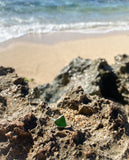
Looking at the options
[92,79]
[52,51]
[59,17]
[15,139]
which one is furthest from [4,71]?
[59,17]

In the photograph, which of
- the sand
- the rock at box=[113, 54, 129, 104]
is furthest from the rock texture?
the sand

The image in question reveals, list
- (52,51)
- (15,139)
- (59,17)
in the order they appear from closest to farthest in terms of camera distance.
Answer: (15,139)
(52,51)
(59,17)

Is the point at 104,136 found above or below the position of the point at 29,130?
below

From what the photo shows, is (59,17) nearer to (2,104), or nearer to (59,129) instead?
(2,104)

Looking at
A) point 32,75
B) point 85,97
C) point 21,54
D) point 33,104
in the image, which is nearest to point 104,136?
point 85,97

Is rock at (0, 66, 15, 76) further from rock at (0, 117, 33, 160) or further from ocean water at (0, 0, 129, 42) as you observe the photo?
ocean water at (0, 0, 129, 42)

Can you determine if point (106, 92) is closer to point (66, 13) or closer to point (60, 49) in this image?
point (60, 49)
